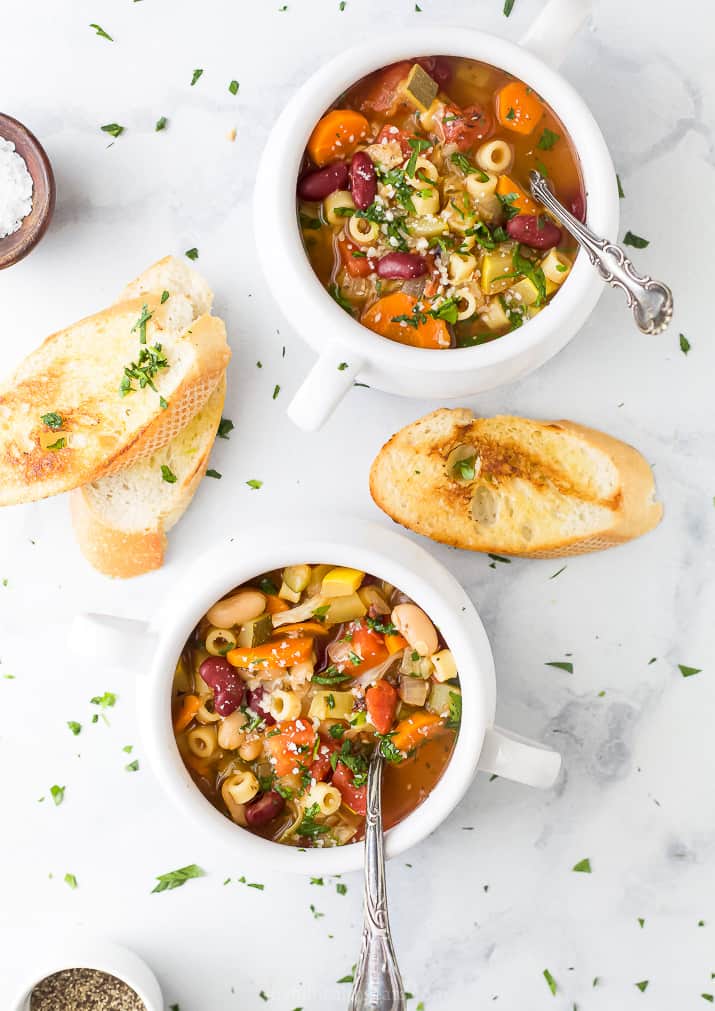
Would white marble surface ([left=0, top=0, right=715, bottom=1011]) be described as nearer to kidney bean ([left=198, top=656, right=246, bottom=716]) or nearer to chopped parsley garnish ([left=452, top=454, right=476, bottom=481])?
chopped parsley garnish ([left=452, top=454, right=476, bottom=481])

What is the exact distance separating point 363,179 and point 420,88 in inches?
8.0

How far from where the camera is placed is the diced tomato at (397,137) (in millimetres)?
1986

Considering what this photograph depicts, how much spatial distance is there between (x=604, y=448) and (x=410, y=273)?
60 centimetres

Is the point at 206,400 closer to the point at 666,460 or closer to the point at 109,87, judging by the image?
the point at 109,87

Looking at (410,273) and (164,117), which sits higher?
(410,273)

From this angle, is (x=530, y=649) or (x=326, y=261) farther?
(x=530, y=649)

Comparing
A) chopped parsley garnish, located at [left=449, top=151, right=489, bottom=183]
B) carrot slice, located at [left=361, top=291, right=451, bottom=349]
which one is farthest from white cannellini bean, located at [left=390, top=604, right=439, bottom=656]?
chopped parsley garnish, located at [left=449, top=151, right=489, bottom=183]

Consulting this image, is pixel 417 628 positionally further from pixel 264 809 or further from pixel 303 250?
pixel 303 250

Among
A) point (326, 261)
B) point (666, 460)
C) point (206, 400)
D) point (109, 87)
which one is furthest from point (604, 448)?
point (109, 87)

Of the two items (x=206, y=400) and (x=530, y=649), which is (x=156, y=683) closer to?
(x=206, y=400)

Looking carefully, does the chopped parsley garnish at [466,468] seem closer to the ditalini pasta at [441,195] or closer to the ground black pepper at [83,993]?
the ditalini pasta at [441,195]

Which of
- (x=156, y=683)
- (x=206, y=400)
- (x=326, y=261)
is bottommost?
(x=156, y=683)

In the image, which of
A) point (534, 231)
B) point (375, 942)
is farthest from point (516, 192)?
point (375, 942)

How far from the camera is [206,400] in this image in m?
2.24
